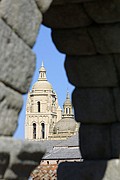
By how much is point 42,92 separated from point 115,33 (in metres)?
86.1

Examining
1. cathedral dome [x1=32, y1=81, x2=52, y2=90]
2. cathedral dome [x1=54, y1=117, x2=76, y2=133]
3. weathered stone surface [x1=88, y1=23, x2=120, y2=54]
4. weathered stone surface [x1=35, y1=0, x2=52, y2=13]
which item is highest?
cathedral dome [x1=32, y1=81, x2=52, y2=90]

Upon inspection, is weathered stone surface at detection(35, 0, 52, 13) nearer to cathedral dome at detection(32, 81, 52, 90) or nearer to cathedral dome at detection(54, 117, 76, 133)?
cathedral dome at detection(54, 117, 76, 133)

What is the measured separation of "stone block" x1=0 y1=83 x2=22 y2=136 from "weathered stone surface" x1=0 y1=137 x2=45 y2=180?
0.31 feet

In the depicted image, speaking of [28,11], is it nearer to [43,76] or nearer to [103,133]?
[103,133]

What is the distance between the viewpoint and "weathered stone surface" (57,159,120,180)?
5.08m

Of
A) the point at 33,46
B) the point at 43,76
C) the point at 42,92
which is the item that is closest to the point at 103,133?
the point at 33,46

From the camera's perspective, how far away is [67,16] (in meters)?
4.93

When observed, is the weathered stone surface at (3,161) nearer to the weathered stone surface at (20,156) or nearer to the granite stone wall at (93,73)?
the weathered stone surface at (20,156)

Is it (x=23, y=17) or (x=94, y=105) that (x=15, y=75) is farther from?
(x=94, y=105)

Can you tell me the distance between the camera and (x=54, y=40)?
5180 mm

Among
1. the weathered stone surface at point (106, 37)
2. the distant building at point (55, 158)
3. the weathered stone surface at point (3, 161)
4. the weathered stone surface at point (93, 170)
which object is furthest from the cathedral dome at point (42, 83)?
the weathered stone surface at point (3, 161)

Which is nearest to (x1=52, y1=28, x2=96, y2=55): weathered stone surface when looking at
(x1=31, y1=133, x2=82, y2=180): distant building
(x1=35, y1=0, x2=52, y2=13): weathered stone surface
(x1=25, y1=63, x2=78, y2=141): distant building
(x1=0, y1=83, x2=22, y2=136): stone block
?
(x1=35, y1=0, x2=52, y2=13): weathered stone surface

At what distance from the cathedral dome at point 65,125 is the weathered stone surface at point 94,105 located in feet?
266

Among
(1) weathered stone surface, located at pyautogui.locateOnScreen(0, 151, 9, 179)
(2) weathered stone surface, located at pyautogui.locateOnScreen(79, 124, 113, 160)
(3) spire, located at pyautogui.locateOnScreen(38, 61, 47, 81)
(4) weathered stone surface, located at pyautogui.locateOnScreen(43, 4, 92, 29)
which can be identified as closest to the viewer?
(1) weathered stone surface, located at pyautogui.locateOnScreen(0, 151, 9, 179)
